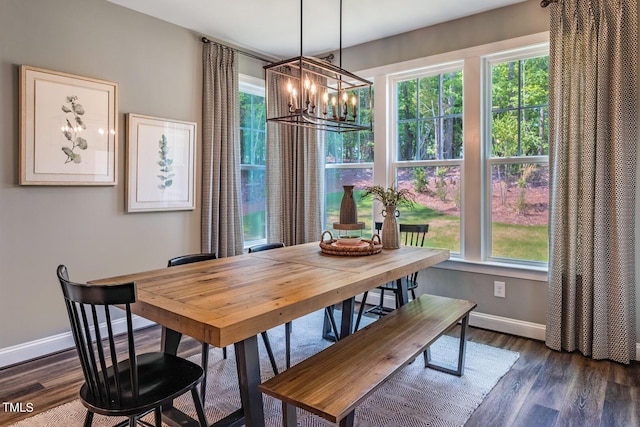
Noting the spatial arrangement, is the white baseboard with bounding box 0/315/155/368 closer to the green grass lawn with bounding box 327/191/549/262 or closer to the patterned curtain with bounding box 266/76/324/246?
the patterned curtain with bounding box 266/76/324/246

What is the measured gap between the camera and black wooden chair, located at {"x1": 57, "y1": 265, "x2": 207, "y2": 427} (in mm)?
1344

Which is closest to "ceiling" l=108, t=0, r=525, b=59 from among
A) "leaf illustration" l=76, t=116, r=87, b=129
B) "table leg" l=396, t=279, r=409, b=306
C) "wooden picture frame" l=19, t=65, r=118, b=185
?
"wooden picture frame" l=19, t=65, r=118, b=185

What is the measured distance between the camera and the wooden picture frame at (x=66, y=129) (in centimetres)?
273

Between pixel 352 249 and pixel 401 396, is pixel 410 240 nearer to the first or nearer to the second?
pixel 352 249

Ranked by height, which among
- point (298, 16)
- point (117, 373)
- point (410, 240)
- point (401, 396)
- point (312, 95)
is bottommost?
point (401, 396)

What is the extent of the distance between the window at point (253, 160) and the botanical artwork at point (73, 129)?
1.67m

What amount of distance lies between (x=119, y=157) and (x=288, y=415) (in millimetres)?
2596

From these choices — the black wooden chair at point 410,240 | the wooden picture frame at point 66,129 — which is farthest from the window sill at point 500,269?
the wooden picture frame at point 66,129

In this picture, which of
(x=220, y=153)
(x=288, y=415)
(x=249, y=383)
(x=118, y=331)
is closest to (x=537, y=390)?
(x=288, y=415)

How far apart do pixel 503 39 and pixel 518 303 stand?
218cm

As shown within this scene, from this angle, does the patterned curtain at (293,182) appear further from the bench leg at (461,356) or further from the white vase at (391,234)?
the bench leg at (461,356)

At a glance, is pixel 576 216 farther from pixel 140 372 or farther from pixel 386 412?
pixel 140 372

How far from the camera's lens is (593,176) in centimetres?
281

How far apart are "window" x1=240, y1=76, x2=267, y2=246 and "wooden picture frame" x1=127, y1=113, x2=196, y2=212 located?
737 millimetres
